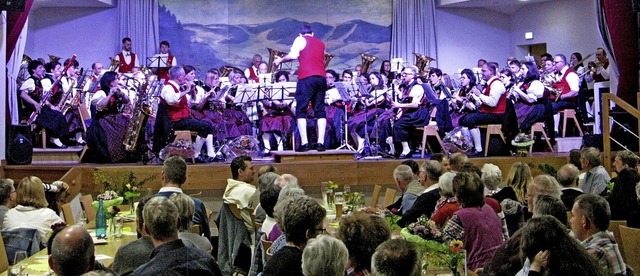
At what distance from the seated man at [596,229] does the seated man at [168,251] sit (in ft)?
5.51

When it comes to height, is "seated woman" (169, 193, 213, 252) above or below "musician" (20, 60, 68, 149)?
below

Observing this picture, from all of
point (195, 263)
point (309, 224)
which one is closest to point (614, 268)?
point (309, 224)


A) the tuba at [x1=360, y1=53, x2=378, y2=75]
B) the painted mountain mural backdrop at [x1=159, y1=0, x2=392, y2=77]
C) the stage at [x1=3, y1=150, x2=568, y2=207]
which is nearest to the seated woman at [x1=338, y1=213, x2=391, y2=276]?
the stage at [x1=3, y1=150, x2=568, y2=207]

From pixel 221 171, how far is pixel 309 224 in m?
5.95

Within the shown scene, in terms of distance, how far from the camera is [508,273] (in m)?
3.84

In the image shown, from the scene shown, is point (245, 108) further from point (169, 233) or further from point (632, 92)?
point (169, 233)

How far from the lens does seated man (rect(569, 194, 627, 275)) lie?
3.74 meters

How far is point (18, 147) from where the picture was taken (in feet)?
32.6

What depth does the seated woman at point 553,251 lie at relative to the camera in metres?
2.99

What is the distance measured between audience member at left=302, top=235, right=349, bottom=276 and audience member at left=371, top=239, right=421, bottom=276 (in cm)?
22

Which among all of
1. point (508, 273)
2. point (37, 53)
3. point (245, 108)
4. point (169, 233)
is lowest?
point (508, 273)

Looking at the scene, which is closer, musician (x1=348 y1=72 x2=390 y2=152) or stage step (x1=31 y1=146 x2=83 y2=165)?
stage step (x1=31 y1=146 x2=83 y2=165)

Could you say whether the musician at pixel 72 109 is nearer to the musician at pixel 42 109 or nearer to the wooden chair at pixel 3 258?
the musician at pixel 42 109

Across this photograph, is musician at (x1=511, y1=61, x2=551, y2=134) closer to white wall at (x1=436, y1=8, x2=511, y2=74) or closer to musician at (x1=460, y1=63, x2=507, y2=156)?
musician at (x1=460, y1=63, x2=507, y2=156)
